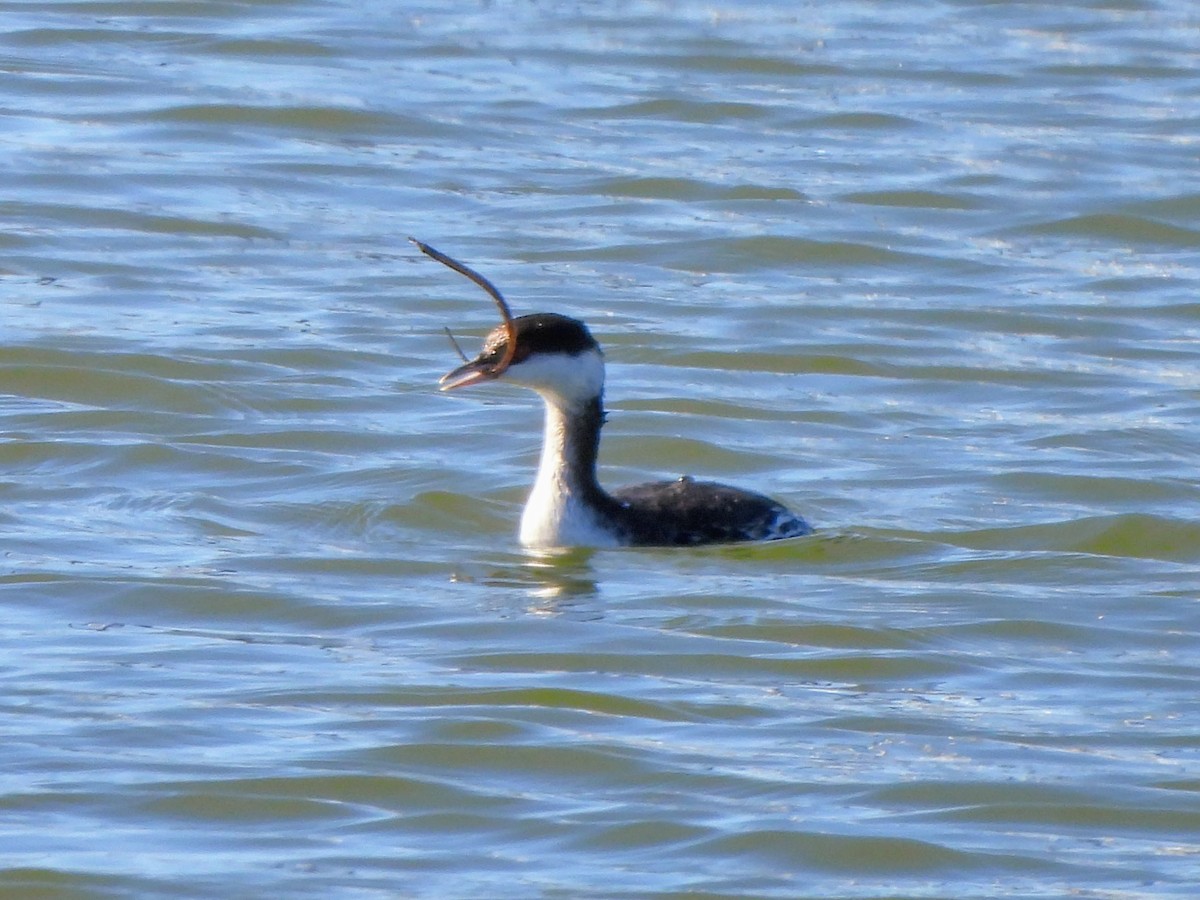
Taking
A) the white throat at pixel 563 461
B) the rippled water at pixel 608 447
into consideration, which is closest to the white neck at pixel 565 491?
the white throat at pixel 563 461

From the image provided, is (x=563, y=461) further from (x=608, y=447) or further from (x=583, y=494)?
(x=608, y=447)

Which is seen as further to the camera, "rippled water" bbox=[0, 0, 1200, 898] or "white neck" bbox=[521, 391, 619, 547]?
"white neck" bbox=[521, 391, 619, 547]

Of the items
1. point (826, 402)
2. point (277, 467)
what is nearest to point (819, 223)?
point (826, 402)

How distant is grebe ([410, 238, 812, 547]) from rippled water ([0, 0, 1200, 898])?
12 centimetres

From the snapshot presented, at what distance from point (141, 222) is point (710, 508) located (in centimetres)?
636

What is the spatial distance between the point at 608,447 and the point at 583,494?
2.05 m

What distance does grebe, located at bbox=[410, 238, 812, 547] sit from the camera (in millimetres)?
10633

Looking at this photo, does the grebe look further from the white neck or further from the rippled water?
the rippled water

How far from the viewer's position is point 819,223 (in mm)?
16891

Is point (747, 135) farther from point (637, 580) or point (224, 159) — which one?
point (637, 580)

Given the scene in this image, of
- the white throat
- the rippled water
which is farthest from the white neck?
the rippled water

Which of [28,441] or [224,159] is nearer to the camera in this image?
[28,441]

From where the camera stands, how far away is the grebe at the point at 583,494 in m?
10.6

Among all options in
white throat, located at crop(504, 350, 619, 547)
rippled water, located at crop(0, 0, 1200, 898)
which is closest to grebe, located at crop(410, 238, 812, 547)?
white throat, located at crop(504, 350, 619, 547)
